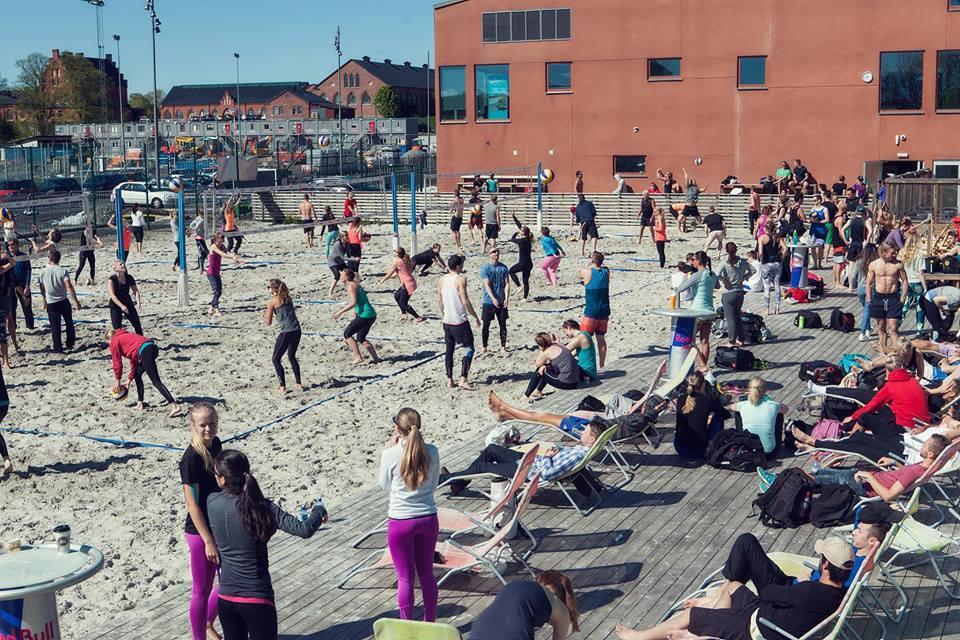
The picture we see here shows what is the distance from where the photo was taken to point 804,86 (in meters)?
38.5

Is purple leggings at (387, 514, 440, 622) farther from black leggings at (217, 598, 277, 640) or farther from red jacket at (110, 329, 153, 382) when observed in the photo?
red jacket at (110, 329, 153, 382)

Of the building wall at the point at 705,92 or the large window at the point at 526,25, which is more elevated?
the large window at the point at 526,25

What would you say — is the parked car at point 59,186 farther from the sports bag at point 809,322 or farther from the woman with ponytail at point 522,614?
the woman with ponytail at point 522,614

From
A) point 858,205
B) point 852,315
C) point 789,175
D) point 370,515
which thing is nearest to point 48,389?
point 370,515

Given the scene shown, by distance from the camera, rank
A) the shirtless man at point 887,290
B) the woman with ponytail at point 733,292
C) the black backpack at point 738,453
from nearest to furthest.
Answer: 1. the black backpack at point 738,453
2. the shirtless man at point 887,290
3. the woman with ponytail at point 733,292

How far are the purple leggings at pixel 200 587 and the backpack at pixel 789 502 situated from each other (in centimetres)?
449

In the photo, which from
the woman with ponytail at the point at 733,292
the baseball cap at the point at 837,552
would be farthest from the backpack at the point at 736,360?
the baseball cap at the point at 837,552

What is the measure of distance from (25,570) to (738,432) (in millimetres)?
6989

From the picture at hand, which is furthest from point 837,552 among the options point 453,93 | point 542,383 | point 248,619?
point 453,93

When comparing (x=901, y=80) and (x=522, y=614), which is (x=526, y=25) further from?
(x=522, y=614)

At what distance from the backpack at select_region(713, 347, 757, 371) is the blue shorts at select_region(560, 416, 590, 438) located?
431 centimetres

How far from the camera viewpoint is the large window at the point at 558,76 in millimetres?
41688

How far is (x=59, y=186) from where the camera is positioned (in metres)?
45.1

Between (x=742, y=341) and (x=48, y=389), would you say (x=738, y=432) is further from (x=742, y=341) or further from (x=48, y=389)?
(x=48, y=389)
